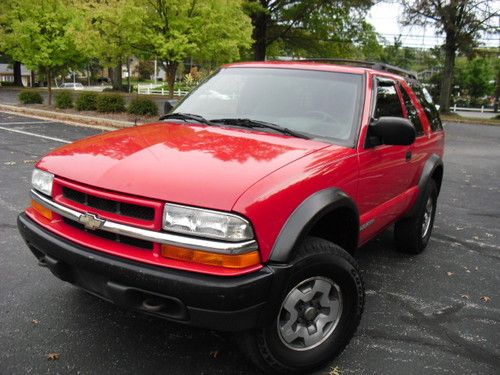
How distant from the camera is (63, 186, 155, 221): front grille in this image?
93.7 inches

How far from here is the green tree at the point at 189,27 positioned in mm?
13500

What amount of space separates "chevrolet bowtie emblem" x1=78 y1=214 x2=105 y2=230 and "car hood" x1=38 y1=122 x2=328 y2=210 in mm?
171

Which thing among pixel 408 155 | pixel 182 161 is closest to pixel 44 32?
pixel 408 155

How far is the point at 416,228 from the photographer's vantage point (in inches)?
181

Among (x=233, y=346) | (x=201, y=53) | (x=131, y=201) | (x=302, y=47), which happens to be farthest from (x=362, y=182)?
(x=302, y=47)

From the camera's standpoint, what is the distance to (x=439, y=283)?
416 centimetres

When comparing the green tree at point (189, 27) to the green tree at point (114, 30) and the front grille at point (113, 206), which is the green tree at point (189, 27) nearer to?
the green tree at point (114, 30)

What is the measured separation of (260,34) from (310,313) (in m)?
23.3

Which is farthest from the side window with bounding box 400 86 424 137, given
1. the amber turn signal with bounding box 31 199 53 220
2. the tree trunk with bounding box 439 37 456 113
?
the tree trunk with bounding box 439 37 456 113

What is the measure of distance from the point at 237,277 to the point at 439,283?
2.61 m

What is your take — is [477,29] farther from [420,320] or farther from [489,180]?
[420,320]

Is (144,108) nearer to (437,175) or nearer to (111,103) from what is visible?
(111,103)

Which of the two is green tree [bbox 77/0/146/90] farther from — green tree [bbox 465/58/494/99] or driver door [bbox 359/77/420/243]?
green tree [bbox 465/58/494/99]

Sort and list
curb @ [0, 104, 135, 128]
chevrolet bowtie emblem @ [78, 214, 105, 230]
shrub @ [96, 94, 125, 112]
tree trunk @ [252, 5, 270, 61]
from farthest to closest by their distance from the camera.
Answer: tree trunk @ [252, 5, 270, 61] → shrub @ [96, 94, 125, 112] → curb @ [0, 104, 135, 128] → chevrolet bowtie emblem @ [78, 214, 105, 230]
